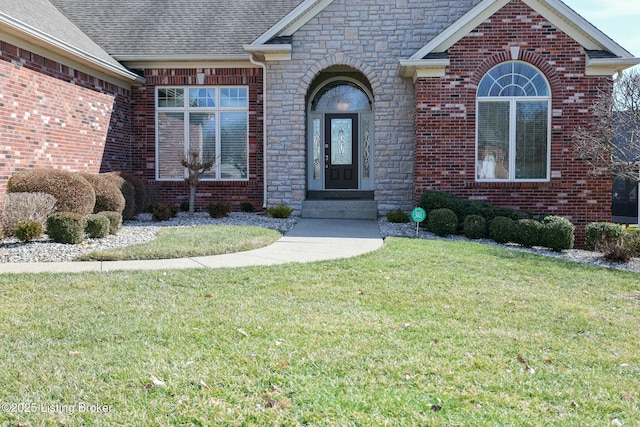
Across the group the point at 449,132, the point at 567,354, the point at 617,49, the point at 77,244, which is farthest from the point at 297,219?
the point at 567,354

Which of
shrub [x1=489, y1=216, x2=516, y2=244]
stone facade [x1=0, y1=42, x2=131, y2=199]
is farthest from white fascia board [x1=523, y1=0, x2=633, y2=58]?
stone facade [x1=0, y1=42, x2=131, y2=199]

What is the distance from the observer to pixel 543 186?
12062mm

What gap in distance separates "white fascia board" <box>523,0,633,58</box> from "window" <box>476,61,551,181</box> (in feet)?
3.70

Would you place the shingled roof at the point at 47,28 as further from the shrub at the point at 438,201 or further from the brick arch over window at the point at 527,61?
the brick arch over window at the point at 527,61

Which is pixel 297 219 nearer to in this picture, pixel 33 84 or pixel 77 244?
pixel 77 244

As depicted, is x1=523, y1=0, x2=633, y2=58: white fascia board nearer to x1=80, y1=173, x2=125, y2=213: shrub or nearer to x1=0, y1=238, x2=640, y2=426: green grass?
x1=0, y1=238, x2=640, y2=426: green grass

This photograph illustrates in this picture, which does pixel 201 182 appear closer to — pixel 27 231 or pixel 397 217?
pixel 397 217

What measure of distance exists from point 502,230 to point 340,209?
4580 mm

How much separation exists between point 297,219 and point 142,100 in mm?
5732

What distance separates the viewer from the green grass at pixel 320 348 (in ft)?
10.5

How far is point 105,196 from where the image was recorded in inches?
422

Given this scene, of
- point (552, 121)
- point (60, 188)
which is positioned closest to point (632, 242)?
point (552, 121)

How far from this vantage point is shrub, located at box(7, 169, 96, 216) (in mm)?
9727

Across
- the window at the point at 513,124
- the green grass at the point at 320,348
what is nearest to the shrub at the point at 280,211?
the window at the point at 513,124
